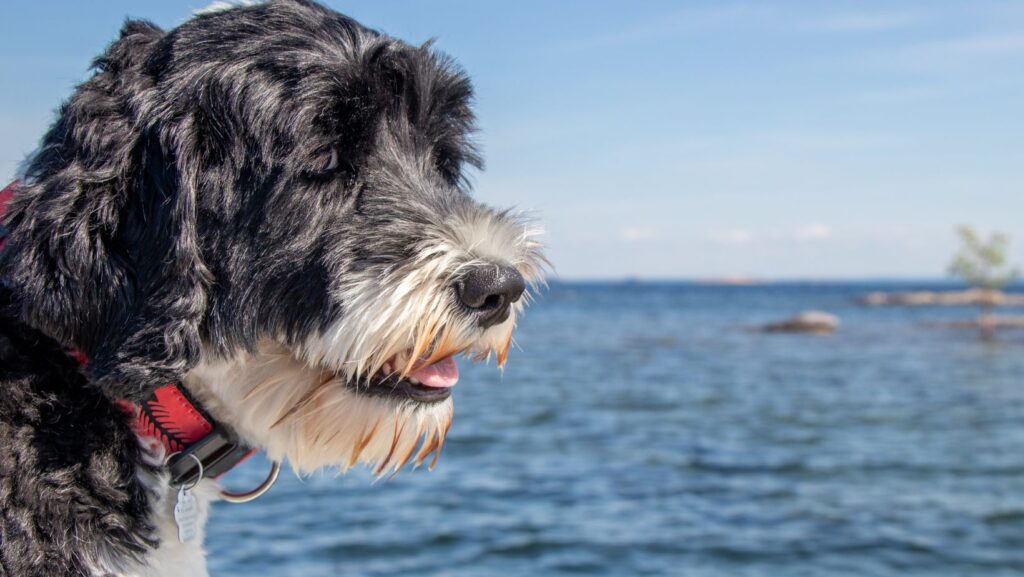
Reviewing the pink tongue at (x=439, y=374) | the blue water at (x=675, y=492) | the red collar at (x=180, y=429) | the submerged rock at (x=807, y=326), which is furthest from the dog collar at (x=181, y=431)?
the submerged rock at (x=807, y=326)

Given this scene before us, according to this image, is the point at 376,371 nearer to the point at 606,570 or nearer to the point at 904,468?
the point at 606,570

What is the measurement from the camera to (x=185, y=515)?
2023mm

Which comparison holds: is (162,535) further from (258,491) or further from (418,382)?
(418,382)

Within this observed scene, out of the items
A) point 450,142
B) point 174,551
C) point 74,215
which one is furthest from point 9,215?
point 450,142

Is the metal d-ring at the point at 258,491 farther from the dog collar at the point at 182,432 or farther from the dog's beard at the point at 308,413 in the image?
the dog collar at the point at 182,432

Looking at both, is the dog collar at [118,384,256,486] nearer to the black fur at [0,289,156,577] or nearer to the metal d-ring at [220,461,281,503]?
the black fur at [0,289,156,577]

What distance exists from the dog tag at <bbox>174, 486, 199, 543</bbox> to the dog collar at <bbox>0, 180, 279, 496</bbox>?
36 mm

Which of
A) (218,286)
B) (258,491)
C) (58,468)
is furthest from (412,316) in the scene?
(58,468)

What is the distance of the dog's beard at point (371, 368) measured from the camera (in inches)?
78.4

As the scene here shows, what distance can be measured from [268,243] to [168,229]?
21cm

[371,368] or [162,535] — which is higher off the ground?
[371,368]

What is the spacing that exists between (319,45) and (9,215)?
76 centimetres

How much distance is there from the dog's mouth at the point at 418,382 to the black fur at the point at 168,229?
0.72 ft

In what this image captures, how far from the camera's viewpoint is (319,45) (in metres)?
2.14
